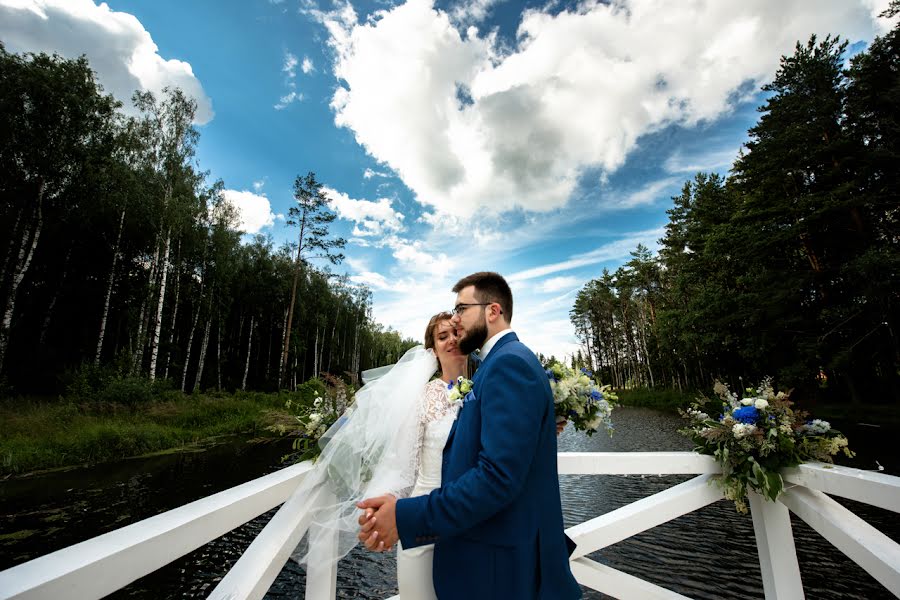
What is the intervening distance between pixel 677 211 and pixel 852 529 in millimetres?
35839

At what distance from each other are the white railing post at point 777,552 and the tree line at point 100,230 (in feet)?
65.7

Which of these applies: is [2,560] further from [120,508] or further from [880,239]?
[880,239]

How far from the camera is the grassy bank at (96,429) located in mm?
10414

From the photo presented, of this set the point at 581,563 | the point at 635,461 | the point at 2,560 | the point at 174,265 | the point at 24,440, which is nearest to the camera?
the point at 581,563

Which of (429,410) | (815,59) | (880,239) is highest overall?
(815,59)

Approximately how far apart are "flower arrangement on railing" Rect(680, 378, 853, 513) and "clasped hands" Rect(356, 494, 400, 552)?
7.01 ft

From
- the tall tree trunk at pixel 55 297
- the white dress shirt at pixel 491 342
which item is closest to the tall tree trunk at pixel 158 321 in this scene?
the tall tree trunk at pixel 55 297

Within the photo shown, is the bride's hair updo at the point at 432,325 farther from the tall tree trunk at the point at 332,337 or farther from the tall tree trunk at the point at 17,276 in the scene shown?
the tall tree trunk at the point at 332,337

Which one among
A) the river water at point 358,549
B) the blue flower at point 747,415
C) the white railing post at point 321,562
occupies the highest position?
the blue flower at point 747,415

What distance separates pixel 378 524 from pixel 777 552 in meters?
2.62

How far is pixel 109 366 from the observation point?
15820 millimetres

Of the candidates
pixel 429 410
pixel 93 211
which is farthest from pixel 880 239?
pixel 93 211

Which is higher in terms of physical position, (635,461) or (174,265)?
(174,265)

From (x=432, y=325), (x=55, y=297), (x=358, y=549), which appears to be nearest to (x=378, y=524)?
(x=432, y=325)
